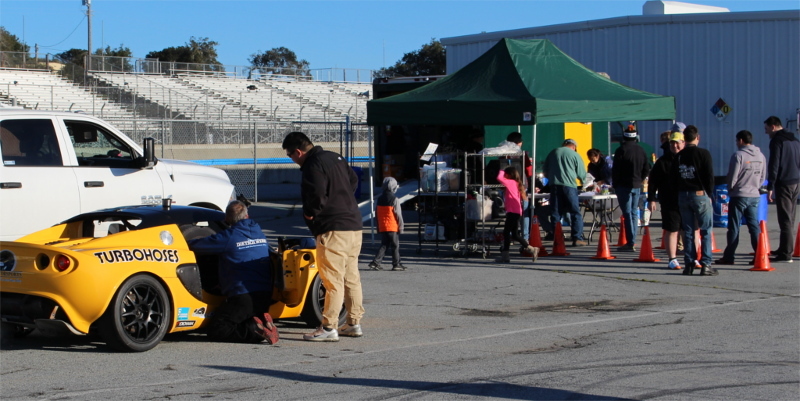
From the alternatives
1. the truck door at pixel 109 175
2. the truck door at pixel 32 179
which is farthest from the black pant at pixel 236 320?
the truck door at pixel 109 175

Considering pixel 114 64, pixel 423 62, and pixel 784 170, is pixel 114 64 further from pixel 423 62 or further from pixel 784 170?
pixel 784 170

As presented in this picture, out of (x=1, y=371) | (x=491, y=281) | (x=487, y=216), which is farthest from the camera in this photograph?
(x=487, y=216)

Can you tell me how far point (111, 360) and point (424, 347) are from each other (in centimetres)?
253

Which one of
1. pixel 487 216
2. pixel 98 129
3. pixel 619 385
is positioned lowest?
pixel 619 385

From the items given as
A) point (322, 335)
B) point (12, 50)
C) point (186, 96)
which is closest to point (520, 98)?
point (322, 335)

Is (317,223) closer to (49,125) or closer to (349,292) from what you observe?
(349,292)

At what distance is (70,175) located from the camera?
34.3 ft

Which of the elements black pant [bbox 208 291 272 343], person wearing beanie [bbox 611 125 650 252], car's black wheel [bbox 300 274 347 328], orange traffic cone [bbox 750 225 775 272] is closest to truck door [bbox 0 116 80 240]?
black pant [bbox 208 291 272 343]

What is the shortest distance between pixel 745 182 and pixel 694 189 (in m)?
1.46

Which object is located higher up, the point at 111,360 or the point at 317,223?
the point at 317,223

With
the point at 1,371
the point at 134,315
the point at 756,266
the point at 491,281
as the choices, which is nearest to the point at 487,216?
the point at 491,281

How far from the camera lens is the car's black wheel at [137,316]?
7.05 meters

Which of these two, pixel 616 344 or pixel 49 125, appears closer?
pixel 616 344

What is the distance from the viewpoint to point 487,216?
1410 centimetres
